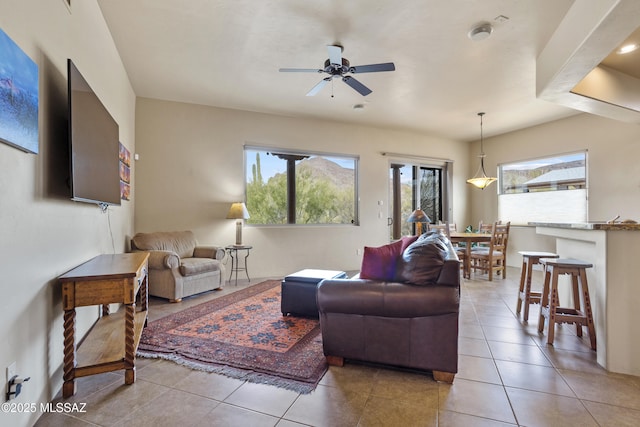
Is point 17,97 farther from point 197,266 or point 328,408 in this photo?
point 197,266

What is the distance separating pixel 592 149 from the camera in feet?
17.1

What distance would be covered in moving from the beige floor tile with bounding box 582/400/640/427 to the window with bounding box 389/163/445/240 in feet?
16.1

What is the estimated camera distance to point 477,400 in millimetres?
1788

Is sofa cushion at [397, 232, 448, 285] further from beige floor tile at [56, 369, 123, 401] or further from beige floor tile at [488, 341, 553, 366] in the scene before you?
beige floor tile at [56, 369, 123, 401]

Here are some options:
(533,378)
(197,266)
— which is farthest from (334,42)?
(533,378)

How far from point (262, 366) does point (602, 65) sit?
4.58m

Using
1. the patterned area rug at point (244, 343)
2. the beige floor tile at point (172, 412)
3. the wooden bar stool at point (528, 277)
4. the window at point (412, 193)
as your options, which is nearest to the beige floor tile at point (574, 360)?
the wooden bar stool at point (528, 277)

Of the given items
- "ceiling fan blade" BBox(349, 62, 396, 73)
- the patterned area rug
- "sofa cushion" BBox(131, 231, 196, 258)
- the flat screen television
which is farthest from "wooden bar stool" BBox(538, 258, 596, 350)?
"sofa cushion" BBox(131, 231, 196, 258)

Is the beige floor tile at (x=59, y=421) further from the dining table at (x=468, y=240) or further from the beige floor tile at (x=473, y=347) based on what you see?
the dining table at (x=468, y=240)

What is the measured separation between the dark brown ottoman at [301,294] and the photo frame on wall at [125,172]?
2.26 metres

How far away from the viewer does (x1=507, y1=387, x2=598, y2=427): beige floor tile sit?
1.59 meters

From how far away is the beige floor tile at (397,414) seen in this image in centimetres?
159

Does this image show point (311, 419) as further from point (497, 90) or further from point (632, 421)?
point (497, 90)

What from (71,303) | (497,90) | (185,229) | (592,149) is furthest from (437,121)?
(71,303)
